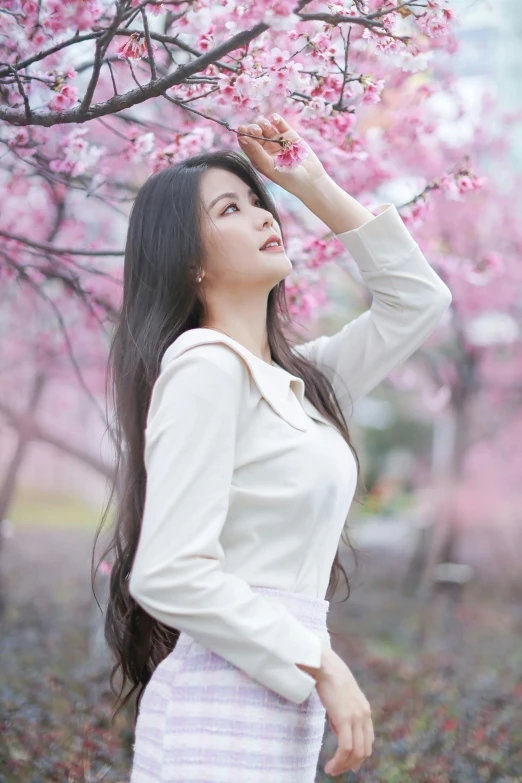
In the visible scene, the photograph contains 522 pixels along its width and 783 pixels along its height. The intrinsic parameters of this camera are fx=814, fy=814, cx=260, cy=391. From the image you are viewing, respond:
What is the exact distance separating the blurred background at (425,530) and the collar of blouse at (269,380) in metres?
0.56

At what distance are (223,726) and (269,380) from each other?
2.10 feet

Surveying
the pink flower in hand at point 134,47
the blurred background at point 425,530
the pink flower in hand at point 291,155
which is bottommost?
the blurred background at point 425,530

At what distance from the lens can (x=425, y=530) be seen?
9.84 m

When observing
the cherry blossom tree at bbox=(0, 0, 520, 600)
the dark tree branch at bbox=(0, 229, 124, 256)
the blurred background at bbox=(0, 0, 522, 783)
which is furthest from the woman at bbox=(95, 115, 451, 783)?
the dark tree branch at bbox=(0, 229, 124, 256)

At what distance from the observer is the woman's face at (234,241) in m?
1.70

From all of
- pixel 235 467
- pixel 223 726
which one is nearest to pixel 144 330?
pixel 235 467

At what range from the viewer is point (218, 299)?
176 centimetres

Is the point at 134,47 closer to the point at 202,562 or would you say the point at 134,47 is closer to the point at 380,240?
the point at 380,240

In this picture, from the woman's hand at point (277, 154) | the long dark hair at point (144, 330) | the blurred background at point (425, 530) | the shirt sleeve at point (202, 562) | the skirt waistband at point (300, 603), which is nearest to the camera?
the shirt sleeve at point (202, 562)

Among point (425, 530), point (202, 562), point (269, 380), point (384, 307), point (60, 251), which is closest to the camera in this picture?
point (202, 562)

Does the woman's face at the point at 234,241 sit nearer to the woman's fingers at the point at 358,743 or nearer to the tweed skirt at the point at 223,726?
the tweed skirt at the point at 223,726

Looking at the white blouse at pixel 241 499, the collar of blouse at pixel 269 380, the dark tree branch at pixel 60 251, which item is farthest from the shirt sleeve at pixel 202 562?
the dark tree branch at pixel 60 251

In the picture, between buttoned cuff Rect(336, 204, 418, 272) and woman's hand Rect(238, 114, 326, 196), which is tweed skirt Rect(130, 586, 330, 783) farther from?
woman's hand Rect(238, 114, 326, 196)

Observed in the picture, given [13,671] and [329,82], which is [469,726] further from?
[329,82]
